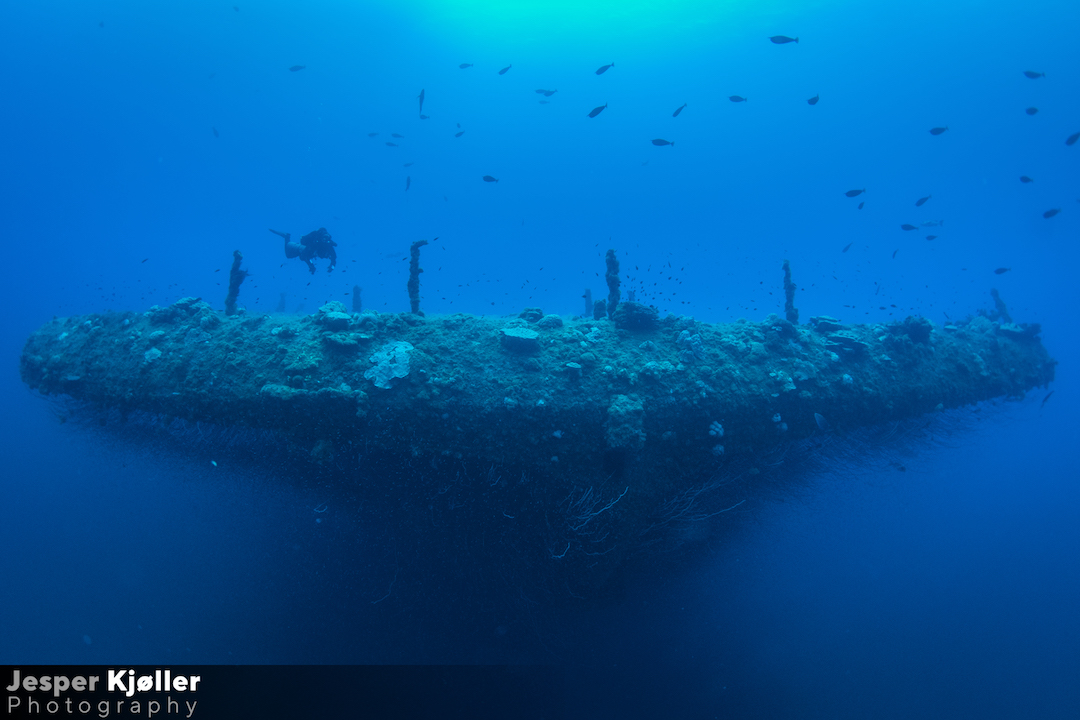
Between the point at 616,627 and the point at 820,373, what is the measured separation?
729cm

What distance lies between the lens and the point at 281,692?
698 cm

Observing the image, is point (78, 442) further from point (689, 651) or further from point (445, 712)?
point (689, 651)

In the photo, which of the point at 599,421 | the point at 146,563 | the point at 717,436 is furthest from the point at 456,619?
the point at 146,563

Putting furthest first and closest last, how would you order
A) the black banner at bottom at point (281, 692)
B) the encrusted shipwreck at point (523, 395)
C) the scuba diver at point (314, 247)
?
the scuba diver at point (314, 247), the encrusted shipwreck at point (523, 395), the black banner at bottom at point (281, 692)

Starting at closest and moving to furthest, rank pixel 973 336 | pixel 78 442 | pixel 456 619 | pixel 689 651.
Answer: pixel 456 619 < pixel 689 651 < pixel 78 442 < pixel 973 336

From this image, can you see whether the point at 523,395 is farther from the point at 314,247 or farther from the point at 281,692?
the point at 314,247

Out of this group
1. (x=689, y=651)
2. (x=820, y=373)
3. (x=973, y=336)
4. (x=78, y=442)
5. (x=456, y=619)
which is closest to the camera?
(x=456, y=619)

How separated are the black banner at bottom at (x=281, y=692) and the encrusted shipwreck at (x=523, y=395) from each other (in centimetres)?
233

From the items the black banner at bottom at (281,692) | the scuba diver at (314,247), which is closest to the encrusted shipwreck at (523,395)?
the black banner at bottom at (281,692)

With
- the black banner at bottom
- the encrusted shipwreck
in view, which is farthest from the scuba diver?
the black banner at bottom

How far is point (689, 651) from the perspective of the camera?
8.82 metres

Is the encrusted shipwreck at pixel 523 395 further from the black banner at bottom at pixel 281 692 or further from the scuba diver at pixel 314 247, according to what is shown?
the scuba diver at pixel 314 247

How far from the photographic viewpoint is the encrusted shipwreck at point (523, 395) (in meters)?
7.52

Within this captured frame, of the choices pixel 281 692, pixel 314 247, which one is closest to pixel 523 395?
pixel 281 692
